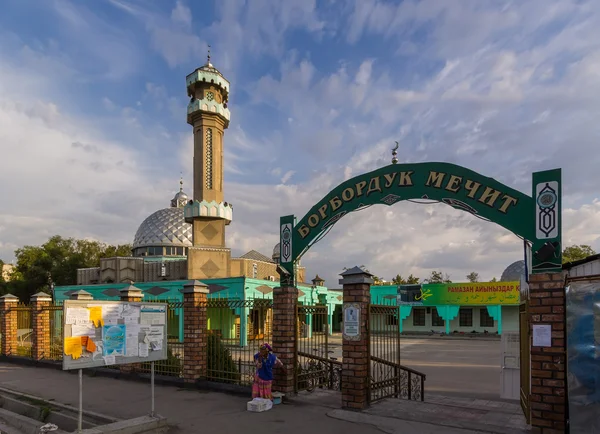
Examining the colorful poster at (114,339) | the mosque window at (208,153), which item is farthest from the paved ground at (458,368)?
the mosque window at (208,153)

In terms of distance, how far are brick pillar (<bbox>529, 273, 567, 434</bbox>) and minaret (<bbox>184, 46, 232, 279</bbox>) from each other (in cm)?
2629

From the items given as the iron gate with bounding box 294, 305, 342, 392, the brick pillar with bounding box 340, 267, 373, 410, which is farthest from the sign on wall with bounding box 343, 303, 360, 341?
the iron gate with bounding box 294, 305, 342, 392

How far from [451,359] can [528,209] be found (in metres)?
15.7

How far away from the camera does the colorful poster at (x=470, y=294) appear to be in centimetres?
3309

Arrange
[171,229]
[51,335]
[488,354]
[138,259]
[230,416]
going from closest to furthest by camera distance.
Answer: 1. [230,416]
2. [51,335]
3. [488,354]
4. [138,259]
5. [171,229]

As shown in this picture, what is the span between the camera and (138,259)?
35.2m

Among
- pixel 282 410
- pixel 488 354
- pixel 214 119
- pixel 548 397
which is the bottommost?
A: pixel 488 354

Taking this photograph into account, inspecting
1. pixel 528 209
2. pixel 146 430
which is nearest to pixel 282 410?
pixel 146 430

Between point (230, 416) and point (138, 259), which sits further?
point (138, 259)

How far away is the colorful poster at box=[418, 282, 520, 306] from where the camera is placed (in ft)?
109

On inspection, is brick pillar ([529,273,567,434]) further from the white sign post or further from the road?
the white sign post

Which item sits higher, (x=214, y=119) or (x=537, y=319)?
(x=214, y=119)

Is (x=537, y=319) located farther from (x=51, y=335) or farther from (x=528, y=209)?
(x=51, y=335)

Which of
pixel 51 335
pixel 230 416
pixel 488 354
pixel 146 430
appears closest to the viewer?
pixel 146 430
